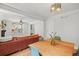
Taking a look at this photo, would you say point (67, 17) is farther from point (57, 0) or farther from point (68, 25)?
point (57, 0)

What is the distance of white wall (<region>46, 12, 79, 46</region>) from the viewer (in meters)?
1.74

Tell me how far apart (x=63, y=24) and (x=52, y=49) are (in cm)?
61

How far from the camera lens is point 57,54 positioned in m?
1.51

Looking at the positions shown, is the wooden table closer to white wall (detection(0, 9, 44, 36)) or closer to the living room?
the living room

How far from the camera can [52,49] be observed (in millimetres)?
1789

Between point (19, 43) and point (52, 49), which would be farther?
point (19, 43)

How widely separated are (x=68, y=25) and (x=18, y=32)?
1128mm

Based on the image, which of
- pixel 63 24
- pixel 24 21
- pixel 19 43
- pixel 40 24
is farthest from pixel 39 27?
A: pixel 19 43

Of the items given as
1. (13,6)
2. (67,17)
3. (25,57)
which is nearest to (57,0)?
(67,17)

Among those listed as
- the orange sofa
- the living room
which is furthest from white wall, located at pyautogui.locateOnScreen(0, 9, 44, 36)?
the orange sofa

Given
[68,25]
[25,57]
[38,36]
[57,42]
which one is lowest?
[25,57]

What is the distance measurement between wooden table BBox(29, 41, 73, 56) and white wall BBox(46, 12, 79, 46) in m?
0.23

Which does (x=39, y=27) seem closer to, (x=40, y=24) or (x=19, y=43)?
(x=40, y=24)

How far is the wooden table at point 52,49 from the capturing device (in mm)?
1549
